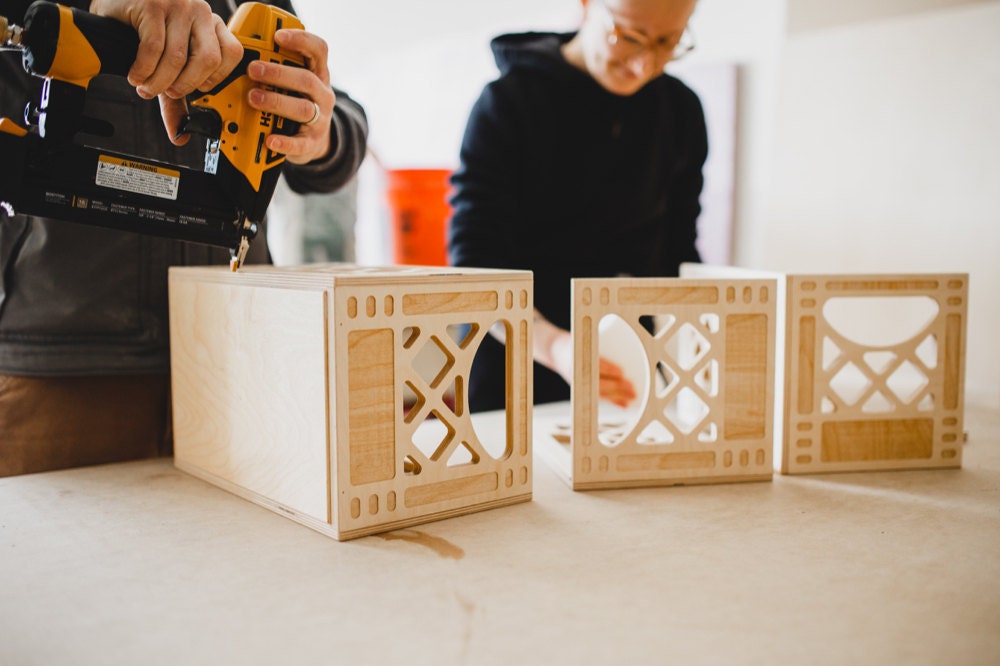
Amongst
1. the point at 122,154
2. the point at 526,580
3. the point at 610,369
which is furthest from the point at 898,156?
the point at 122,154

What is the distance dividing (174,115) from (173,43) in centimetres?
11

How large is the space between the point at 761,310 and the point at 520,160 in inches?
30.4

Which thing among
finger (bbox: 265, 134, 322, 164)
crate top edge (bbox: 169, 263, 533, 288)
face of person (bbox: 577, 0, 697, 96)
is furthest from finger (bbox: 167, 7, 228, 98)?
face of person (bbox: 577, 0, 697, 96)

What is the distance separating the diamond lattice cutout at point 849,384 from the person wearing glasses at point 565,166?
47cm

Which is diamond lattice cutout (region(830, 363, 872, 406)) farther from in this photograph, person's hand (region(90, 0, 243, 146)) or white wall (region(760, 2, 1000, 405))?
person's hand (region(90, 0, 243, 146))

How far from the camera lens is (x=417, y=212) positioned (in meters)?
3.11

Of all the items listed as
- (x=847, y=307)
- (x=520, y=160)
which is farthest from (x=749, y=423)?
(x=847, y=307)

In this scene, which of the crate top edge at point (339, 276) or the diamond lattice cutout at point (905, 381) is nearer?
the crate top edge at point (339, 276)

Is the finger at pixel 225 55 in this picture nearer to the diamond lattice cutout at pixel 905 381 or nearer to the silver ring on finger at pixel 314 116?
the silver ring on finger at pixel 314 116

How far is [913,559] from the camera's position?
0.79 m

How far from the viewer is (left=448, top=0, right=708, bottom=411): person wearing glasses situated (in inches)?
63.1

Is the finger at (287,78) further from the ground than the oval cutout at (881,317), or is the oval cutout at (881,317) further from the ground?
the finger at (287,78)

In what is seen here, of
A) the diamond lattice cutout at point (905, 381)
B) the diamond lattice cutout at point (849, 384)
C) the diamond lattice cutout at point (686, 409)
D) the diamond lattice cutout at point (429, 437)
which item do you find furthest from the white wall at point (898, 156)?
the diamond lattice cutout at point (429, 437)

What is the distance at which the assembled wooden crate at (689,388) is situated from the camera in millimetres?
1000
